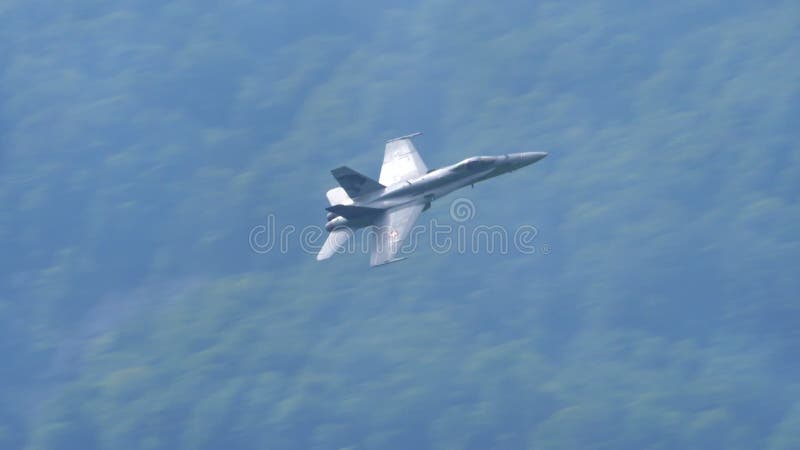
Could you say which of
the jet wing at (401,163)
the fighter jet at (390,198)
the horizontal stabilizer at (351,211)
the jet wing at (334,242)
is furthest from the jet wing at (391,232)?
the jet wing at (401,163)

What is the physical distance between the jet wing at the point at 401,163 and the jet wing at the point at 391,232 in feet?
6.53

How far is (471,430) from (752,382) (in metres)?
13.5

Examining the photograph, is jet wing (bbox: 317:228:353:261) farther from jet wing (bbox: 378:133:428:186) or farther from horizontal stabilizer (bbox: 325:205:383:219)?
jet wing (bbox: 378:133:428:186)

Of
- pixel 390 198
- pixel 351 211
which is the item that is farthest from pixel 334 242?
pixel 390 198

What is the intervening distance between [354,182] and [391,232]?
2.65 m

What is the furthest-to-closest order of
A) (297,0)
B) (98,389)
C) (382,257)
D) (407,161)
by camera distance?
(297,0) → (98,389) → (407,161) → (382,257)

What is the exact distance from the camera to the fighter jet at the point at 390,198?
4706cm

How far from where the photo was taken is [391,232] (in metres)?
47.2

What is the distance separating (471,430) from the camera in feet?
170

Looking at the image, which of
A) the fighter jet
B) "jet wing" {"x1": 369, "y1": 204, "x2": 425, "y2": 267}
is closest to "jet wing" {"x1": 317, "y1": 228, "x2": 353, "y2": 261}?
the fighter jet

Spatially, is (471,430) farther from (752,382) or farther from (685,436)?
(752,382)

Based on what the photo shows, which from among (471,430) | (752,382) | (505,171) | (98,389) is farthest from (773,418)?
(98,389)

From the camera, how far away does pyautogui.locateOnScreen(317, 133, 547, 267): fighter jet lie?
154 ft

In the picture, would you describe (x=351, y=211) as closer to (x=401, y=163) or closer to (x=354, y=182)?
(x=354, y=182)
